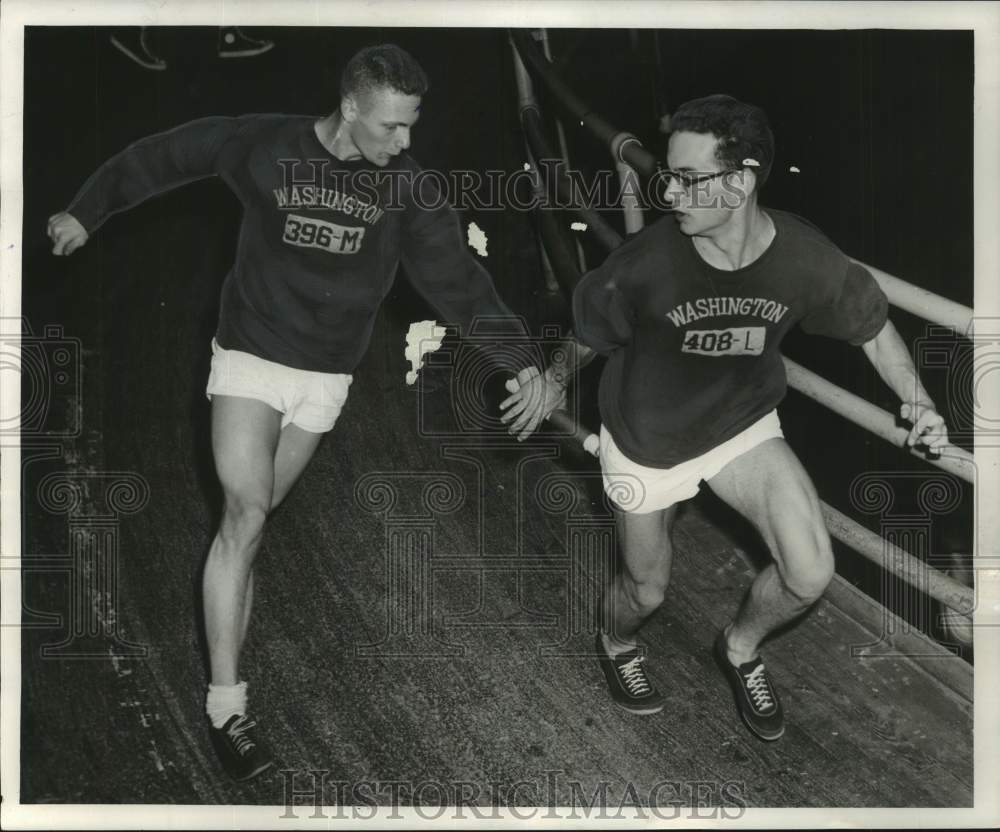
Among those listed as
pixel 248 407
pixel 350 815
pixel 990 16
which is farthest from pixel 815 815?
pixel 990 16

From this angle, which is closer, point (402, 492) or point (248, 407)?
point (248, 407)

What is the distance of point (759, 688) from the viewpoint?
102 inches

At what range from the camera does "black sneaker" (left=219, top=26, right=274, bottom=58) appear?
2605 millimetres

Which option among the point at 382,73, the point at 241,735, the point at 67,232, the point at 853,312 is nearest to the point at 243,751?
the point at 241,735

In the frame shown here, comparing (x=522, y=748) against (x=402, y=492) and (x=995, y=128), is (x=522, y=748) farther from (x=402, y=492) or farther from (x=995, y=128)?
(x=995, y=128)

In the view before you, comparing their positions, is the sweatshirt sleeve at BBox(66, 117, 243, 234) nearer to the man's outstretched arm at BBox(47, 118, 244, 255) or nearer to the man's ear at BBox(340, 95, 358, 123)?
the man's outstretched arm at BBox(47, 118, 244, 255)

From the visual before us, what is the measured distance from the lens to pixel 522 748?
2623mm

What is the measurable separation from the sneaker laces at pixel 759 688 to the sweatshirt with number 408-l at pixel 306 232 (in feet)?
3.35

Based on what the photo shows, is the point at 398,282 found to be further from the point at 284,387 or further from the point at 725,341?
the point at 725,341

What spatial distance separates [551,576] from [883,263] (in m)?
1.03

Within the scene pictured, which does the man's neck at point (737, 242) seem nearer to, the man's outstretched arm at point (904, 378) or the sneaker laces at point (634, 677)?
the man's outstretched arm at point (904, 378)

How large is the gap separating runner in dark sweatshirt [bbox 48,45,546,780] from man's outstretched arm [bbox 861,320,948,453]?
73 centimetres

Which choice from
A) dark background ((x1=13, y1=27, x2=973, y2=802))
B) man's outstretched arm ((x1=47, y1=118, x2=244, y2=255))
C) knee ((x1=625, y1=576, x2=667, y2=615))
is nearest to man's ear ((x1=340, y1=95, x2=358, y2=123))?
dark background ((x1=13, y1=27, x2=973, y2=802))

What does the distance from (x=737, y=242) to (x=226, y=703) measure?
1507 mm
